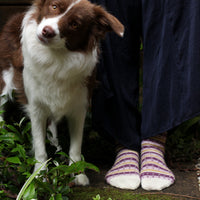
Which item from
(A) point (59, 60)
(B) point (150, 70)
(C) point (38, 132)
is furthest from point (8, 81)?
(B) point (150, 70)

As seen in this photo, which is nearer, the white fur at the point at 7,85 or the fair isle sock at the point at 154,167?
the fair isle sock at the point at 154,167

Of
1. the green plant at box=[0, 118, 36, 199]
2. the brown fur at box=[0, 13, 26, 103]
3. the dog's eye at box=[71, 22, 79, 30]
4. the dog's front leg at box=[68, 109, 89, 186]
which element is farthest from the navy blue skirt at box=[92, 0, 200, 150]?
the green plant at box=[0, 118, 36, 199]

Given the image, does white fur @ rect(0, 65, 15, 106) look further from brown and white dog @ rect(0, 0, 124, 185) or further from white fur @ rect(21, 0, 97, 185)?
white fur @ rect(21, 0, 97, 185)

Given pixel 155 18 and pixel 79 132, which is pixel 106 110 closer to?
pixel 79 132

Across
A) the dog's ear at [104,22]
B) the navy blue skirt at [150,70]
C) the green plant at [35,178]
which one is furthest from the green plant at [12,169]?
the dog's ear at [104,22]

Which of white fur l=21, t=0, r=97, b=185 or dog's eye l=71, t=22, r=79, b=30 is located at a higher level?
dog's eye l=71, t=22, r=79, b=30

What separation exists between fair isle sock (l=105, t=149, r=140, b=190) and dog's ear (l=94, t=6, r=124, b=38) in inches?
36.4

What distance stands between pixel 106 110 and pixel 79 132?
32 centimetres

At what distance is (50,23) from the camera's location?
180 centimetres

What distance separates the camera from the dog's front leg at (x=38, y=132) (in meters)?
2.19

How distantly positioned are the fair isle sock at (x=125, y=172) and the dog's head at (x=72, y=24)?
867mm

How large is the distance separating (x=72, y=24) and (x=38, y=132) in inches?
31.5

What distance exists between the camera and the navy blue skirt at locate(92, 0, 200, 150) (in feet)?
7.26

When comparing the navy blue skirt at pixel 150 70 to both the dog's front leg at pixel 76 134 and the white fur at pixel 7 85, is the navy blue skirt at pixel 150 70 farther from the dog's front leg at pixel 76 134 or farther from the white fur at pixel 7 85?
the white fur at pixel 7 85
